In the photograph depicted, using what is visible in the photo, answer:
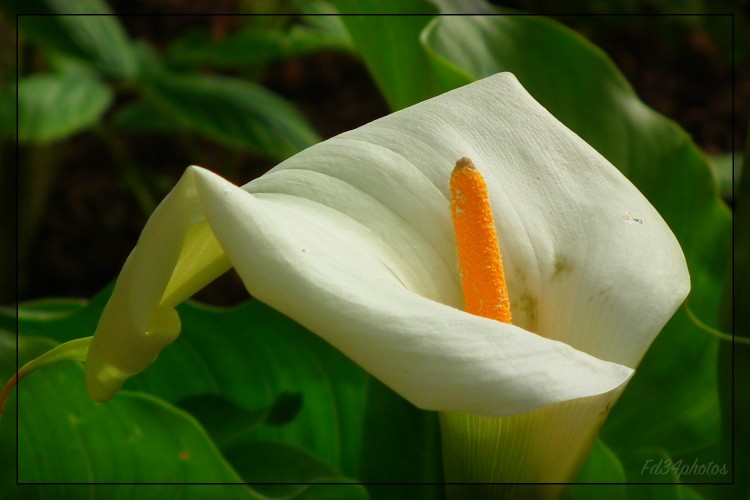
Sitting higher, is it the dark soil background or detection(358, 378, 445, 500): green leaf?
detection(358, 378, 445, 500): green leaf

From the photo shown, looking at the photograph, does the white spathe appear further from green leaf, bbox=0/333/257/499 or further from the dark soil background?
the dark soil background

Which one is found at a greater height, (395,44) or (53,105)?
(395,44)

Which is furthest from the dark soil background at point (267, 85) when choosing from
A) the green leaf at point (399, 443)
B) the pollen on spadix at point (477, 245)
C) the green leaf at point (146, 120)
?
the pollen on spadix at point (477, 245)

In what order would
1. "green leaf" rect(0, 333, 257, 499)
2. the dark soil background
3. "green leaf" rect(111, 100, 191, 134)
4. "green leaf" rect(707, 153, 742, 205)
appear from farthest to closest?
the dark soil background → "green leaf" rect(111, 100, 191, 134) → "green leaf" rect(707, 153, 742, 205) → "green leaf" rect(0, 333, 257, 499)

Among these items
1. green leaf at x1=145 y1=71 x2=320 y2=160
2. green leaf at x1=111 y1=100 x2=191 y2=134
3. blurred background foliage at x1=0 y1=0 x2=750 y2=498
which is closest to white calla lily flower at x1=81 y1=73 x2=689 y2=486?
blurred background foliage at x1=0 y1=0 x2=750 y2=498

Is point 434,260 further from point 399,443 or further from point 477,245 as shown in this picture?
point 399,443

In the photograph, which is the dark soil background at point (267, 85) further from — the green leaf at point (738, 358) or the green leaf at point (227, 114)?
the green leaf at point (738, 358)

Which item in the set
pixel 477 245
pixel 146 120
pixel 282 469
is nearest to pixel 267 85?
pixel 146 120
